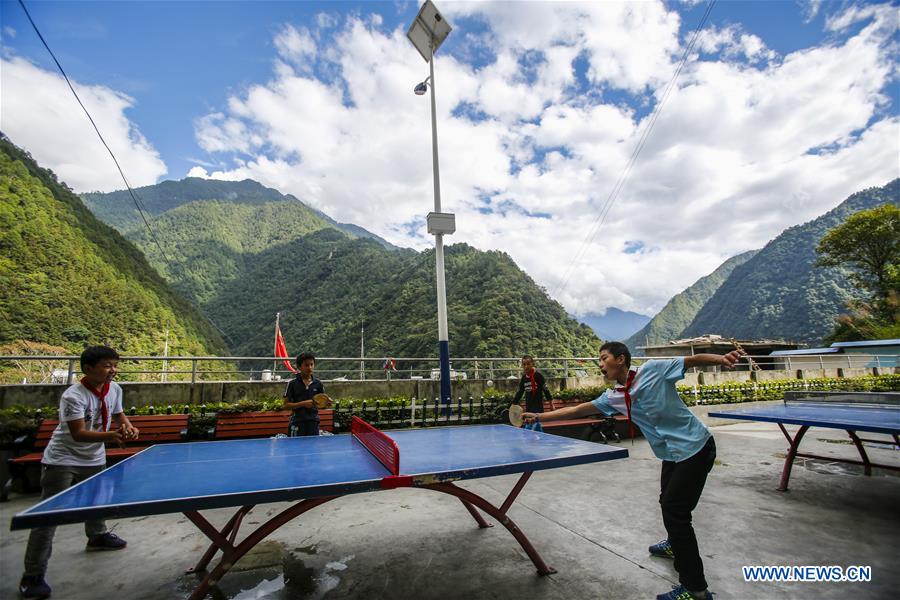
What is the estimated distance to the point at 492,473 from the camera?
2572 mm

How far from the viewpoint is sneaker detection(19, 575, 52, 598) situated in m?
2.81

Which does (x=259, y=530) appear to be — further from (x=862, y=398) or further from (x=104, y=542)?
(x=862, y=398)

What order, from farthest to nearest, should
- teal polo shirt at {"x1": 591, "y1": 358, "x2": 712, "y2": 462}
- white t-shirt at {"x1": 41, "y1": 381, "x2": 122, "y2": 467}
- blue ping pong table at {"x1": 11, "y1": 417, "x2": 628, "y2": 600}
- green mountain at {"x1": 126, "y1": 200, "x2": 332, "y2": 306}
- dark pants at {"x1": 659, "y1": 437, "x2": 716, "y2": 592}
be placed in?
green mountain at {"x1": 126, "y1": 200, "x2": 332, "y2": 306} < white t-shirt at {"x1": 41, "y1": 381, "x2": 122, "y2": 467} < teal polo shirt at {"x1": 591, "y1": 358, "x2": 712, "y2": 462} < dark pants at {"x1": 659, "y1": 437, "x2": 716, "y2": 592} < blue ping pong table at {"x1": 11, "y1": 417, "x2": 628, "y2": 600}

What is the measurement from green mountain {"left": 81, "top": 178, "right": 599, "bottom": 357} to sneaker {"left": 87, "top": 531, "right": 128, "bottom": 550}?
96.8ft

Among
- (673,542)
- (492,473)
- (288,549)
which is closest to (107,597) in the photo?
(288,549)

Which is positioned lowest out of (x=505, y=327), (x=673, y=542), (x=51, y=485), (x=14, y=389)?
(x=673, y=542)

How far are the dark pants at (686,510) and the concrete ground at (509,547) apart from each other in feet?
1.12

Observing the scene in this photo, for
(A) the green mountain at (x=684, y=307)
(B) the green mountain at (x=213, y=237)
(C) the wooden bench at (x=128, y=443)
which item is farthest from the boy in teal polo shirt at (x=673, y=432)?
(A) the green mountain at (x=684, y=307)

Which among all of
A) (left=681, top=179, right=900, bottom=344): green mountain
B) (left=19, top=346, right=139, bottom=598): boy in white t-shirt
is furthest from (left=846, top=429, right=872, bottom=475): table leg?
(left=681, top=179, right=900, bottom=344): green mountain

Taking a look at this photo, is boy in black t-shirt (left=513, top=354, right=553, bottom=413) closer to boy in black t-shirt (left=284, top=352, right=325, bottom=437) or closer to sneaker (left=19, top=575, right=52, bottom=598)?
boy in black t-shirt (left=284, top=352, right=325, bottom=437)

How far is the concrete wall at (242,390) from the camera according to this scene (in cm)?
663

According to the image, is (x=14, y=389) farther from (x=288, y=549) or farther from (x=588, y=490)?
(x=588, y=490)

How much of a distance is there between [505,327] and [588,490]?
3131cm

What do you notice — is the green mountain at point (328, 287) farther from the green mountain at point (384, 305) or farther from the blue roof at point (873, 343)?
the blue roof at point (873, 343)
